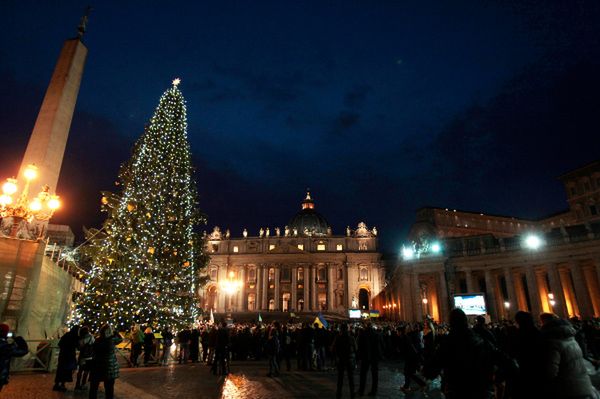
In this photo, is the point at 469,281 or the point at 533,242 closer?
the point at 533,242

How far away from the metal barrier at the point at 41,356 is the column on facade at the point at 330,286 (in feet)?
223

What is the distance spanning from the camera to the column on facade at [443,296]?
3697 cm

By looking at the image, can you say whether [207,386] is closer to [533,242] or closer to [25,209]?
[25,209]

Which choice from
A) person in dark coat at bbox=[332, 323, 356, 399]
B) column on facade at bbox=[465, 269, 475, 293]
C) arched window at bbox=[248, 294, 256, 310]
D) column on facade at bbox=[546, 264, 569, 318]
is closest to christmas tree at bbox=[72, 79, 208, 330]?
person in dark coat at bbox=[332, 323, 356, 399]

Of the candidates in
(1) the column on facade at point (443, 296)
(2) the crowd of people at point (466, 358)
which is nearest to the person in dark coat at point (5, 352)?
(2) the crowd of people at point (466, 358)

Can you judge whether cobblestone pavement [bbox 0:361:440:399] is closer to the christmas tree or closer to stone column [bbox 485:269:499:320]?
the christmas tree

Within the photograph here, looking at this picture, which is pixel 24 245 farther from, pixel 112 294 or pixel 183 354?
pixel 183 354

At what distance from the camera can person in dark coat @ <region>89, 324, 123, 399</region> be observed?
21.6 ft

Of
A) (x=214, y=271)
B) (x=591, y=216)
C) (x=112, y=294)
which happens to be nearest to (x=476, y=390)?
(x=112, y=294)

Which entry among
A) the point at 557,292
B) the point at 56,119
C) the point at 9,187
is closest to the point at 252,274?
the point at 557,292

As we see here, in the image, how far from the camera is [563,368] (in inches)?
154

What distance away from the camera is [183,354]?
17.2 m

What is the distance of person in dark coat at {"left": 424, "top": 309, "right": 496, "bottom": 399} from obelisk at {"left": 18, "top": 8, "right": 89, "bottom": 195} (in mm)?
14942

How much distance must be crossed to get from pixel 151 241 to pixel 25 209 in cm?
548
